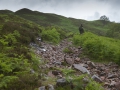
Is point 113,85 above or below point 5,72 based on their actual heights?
below

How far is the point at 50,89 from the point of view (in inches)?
284

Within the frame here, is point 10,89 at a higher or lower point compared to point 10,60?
lower

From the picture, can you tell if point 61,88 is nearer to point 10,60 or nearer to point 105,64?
point 10,60

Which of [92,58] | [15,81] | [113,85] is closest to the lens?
[15,81]

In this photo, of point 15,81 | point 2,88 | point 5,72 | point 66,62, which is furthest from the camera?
point 66,62

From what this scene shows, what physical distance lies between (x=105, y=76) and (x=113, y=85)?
67.6 inches

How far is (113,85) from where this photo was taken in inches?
340

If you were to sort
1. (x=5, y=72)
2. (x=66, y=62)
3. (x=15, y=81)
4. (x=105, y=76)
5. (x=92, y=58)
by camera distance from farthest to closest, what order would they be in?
(x=92, y=58) → (x=66, y=62) → (x=105, y=76) → (x=5, y=72) → (x=15, y=81)

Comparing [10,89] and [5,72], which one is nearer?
[10,89]

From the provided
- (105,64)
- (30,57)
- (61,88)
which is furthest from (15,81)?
(105,64)

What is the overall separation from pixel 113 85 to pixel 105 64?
444 cm

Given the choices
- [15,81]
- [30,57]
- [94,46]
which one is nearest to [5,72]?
[15,81]

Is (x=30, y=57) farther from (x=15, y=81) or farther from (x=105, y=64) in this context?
(x=105, y=64)

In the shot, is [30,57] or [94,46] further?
[94,46]
